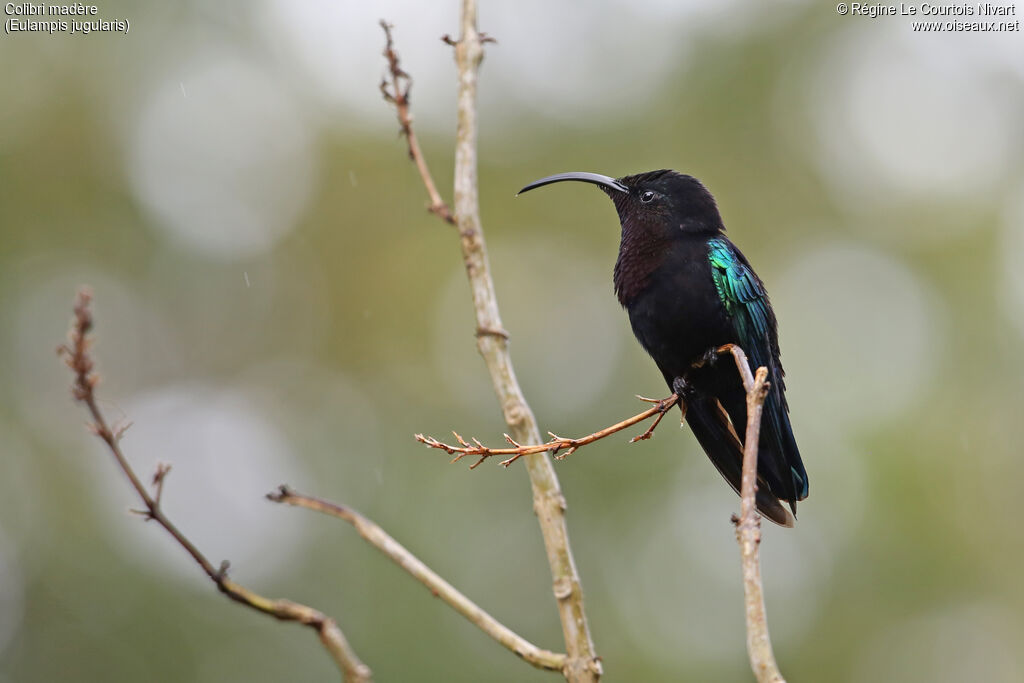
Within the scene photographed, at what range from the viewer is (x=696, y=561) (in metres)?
12.2

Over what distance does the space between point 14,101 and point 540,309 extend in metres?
7.12

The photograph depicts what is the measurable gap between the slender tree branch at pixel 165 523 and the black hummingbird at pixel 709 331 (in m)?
2.64

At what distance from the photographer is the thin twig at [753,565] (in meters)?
1.62

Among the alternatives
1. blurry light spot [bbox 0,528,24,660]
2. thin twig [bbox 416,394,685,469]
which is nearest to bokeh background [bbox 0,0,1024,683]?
blurry light spot [bbox 0,528,24,660]

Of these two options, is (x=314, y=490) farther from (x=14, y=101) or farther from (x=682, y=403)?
(x=682, y=403)

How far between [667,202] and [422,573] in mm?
3004

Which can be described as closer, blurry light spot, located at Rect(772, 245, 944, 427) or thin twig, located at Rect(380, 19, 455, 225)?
thin twig, located at Rect(380, 19, 455, 225)

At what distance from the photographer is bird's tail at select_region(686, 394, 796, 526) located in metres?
4.18

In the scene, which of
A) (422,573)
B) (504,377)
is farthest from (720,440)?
(422,573)

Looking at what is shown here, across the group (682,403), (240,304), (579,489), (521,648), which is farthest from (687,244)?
(240,304)

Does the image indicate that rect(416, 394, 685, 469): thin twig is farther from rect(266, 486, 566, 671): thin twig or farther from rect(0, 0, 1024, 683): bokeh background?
rect(0, 0, 1024, 683): bokeh background

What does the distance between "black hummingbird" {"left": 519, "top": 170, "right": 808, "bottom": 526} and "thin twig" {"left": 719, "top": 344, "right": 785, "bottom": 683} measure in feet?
A: 7.08

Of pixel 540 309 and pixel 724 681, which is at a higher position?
pixel 540 309

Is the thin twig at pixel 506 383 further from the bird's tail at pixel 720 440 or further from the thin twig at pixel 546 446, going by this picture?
the bird's tail at pixel 720 440
